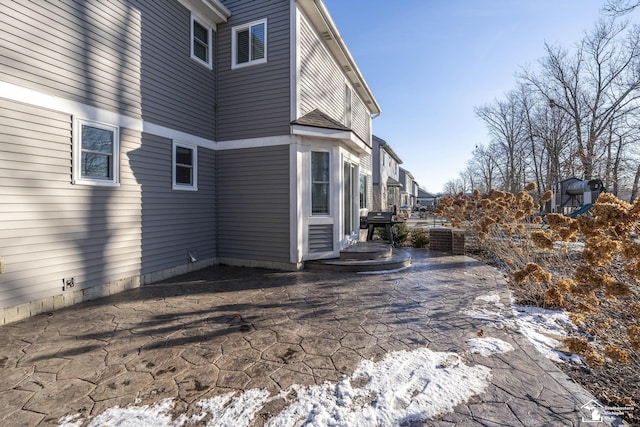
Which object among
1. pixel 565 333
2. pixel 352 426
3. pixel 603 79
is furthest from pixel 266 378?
pixel 603 79

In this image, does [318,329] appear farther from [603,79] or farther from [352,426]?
[603,79]

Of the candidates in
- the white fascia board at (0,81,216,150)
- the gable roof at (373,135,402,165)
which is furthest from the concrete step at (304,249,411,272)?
the gable roof at (373,135,402,165)

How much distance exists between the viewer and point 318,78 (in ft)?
26.0

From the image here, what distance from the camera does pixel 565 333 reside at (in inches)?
141

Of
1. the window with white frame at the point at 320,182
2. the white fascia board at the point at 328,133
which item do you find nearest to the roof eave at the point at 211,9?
the white fascia board at the point at 328,133

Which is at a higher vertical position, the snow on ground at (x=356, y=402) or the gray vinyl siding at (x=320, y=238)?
the gray vinyl siding at (x=320, y=238)

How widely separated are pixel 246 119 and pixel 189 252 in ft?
11.2

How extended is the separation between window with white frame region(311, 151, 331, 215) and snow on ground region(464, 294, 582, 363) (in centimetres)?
380

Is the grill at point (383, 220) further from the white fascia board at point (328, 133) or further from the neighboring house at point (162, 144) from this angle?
the white fascia board at point (328, 133)

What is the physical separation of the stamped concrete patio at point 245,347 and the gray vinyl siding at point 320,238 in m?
1.58

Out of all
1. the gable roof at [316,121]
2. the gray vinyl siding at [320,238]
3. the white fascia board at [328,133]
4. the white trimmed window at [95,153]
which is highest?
the gable roof at [316,121]

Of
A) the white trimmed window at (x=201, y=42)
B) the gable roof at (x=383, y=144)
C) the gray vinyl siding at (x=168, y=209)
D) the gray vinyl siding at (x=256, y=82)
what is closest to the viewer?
the gray vinyl siding at (x=168, y=209)

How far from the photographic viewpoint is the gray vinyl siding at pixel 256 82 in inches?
266

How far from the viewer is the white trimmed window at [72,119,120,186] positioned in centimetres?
466
